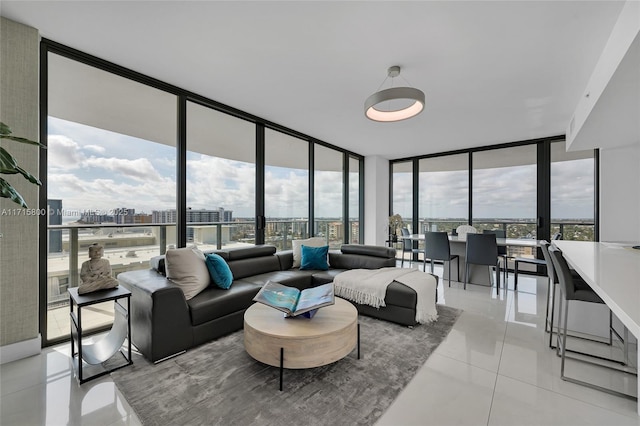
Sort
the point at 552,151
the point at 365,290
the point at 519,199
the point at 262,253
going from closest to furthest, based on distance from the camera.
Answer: the point at 365,290
the point at 262,253
the point at 552,151
the point at 519,199

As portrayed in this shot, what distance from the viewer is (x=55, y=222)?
2.63m

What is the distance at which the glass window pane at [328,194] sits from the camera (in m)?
5.88

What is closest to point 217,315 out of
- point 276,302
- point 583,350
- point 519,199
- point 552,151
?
point 276,302

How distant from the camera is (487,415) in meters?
1.64

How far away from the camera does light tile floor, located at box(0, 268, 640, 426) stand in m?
1.62

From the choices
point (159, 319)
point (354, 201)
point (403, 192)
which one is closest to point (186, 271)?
point (159, 319)

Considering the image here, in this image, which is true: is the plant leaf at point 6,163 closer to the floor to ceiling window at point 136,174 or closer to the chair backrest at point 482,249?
the floor to ceiling window at point 136,174

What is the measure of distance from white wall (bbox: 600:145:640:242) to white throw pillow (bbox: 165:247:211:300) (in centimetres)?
524

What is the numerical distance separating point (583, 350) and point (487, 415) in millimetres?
1511

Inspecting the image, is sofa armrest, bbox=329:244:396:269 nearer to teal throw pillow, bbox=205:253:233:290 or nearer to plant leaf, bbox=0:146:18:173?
teal throw pillow, bbox=205:253:233:290

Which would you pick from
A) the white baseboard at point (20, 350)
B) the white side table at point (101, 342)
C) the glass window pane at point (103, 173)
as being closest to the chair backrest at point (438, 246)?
the glass window pane at point (103, 173)

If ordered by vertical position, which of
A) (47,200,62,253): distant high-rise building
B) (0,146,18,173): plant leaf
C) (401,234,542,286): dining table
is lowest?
(401,234,542,286): dining table

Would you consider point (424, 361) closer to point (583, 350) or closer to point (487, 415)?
point (487, 415)

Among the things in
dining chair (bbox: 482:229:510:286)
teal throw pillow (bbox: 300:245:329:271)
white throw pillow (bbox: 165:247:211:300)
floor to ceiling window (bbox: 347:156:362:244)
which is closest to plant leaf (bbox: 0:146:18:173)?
white throw pillow (bbox: 165:247:211:300)
